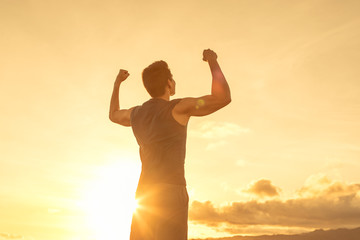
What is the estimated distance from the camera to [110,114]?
5.58 meters

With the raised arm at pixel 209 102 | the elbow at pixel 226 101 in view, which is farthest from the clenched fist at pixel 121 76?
the elbow at pixel 226 101

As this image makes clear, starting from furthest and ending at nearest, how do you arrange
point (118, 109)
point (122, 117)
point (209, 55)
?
point (118, 109) < point (122, 117) < point (209, 55)

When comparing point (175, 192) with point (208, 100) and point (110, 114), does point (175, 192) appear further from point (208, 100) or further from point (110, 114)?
point (110, 114)

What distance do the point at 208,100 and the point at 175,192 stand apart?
107 cm

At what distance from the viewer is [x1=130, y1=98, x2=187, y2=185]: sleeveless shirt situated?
4.14m

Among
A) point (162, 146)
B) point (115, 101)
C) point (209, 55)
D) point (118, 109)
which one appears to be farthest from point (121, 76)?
point (162, 146)

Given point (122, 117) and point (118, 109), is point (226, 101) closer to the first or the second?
point (122, 117)

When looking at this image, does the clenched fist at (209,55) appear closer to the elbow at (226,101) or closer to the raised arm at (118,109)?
the elbow at (226,101)

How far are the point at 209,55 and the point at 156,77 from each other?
0.69 meters

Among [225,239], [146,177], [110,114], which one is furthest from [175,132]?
[225,239]

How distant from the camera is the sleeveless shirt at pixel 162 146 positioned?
4141 mm

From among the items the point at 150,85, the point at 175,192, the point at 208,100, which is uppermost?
the point at 150,85

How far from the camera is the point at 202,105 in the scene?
13.3 feet

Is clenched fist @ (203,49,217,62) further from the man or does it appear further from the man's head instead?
the man's head
